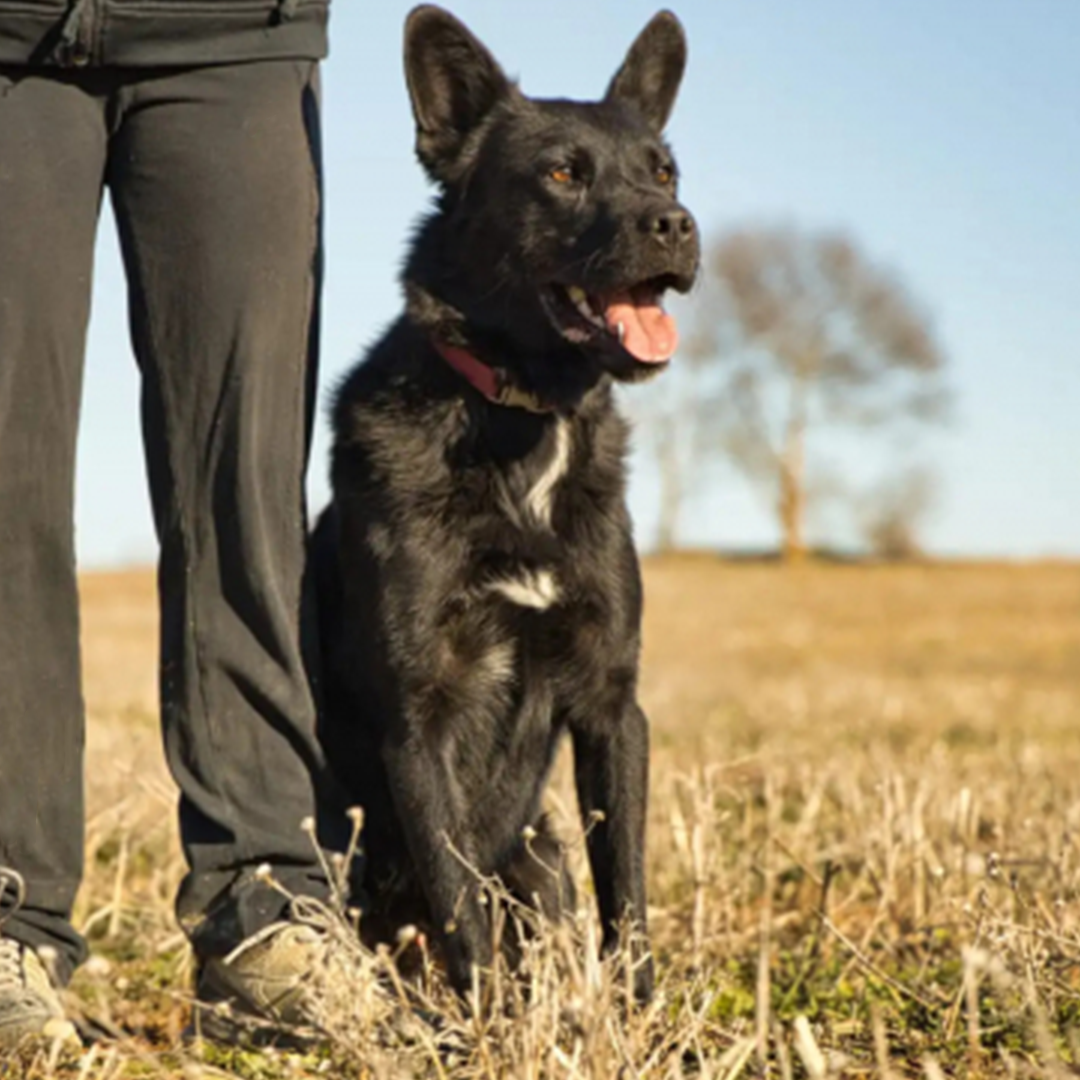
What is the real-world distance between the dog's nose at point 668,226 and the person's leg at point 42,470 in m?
1.09

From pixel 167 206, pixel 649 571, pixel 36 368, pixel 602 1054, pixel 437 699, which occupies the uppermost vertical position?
pixel 167 206

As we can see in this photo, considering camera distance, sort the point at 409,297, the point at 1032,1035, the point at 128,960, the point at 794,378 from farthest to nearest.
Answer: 1. the point at 794,378
2. the point at 128,960
3. the point at 409,297
4. the point at 1032,1035

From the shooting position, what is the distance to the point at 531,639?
11.3 ft

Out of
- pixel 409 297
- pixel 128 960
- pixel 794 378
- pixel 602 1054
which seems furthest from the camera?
pixel 794 378

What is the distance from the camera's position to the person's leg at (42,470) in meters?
3.24

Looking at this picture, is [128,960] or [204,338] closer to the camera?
[204,338]

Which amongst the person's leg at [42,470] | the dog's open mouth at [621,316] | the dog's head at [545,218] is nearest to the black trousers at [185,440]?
the person's leg at [42,470]

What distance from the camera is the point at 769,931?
3.78m

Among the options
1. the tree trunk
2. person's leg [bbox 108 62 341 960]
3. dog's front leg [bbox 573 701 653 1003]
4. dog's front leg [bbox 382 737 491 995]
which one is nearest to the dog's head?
person's leg [bbox 108 62 341 960]

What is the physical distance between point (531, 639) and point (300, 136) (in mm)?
1088

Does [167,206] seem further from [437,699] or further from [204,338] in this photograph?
[437,699]

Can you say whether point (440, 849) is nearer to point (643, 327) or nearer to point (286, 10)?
point (643, 327)

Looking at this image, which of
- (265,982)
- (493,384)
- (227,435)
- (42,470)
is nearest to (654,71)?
(493,384)

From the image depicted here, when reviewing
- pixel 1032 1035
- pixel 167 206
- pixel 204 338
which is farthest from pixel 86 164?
pixel 1032 1035
